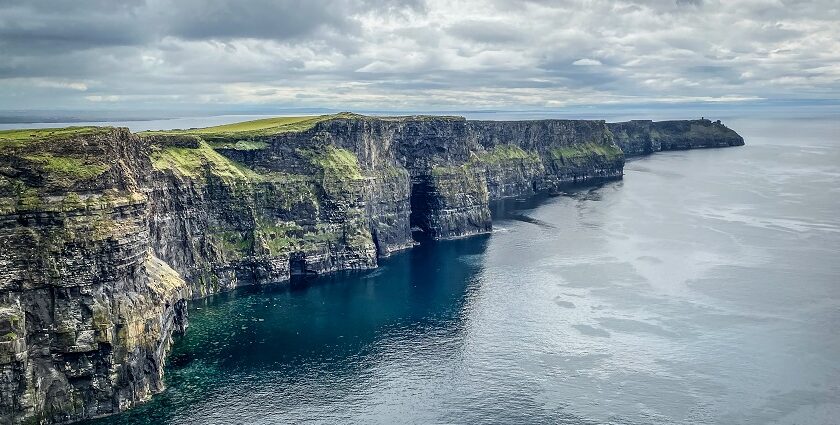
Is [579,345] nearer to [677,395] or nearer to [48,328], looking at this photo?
[677,395]

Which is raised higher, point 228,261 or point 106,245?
point 106,245

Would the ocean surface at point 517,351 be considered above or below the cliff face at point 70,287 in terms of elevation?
below

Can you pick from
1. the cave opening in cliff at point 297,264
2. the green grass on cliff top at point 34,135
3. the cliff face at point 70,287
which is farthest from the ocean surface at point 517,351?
the green grass on cliff top at point 34,135

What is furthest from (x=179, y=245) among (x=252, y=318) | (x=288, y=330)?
(x=288, y=330)

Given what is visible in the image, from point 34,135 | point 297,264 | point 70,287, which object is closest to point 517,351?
point 70,287

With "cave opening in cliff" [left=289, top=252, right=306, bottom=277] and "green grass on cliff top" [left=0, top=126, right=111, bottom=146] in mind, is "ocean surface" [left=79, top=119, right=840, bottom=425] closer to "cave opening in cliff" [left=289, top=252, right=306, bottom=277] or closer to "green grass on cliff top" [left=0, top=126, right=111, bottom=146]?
"cave opening in cliff" [left=289, top=252, right=306, bottom=277]

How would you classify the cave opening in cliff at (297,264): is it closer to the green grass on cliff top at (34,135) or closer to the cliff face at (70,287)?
the green grass on cliff top at (34,135)

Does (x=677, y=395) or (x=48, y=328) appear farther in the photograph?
(x=677, y=395)

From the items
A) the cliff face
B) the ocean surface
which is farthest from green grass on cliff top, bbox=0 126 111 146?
the ocean surface

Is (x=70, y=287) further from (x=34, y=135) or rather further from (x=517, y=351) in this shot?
(x=517, y=351)

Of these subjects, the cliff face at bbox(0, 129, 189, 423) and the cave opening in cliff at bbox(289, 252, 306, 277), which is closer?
the cliff face at bbox(0, 129, 189, 423)

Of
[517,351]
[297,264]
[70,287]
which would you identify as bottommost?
[517,351]
